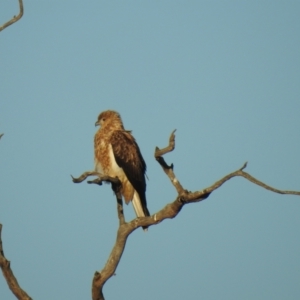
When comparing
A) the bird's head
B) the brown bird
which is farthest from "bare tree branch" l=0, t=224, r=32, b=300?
the bird's head

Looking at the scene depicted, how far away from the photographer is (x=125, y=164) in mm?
11219

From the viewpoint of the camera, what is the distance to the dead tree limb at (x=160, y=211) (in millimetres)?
7703

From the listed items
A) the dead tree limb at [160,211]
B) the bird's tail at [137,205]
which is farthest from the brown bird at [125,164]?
the dead tree limb at [160,211]

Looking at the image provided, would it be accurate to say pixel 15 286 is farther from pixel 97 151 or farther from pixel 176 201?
pixel 97 151

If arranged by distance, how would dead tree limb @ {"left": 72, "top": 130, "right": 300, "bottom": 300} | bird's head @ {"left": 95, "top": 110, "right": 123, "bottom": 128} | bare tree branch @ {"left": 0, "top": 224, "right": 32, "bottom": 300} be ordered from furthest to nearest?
bird's head @ {"left": 95, "top": 110, "right": 123, "bottom": 128}, bare tree branch @ {"left": 0, "top": 224, "right": 32, "bottom": 300}, dead tree limb @ {"left": 72, "top": 130, "right": 300, "bottom": 300}

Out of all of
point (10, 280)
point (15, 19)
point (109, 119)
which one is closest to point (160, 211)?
point (10, 280)

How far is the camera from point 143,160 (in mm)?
11461

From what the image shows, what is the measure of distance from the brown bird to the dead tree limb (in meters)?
2.20

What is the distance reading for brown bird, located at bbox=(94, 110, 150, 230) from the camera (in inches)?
440

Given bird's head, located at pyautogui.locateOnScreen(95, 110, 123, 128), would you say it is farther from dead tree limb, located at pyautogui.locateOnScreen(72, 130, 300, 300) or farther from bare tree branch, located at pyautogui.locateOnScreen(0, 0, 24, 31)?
bare tree branch, located at pyautogui.locateOnScreen(0, 0, 24, 31)

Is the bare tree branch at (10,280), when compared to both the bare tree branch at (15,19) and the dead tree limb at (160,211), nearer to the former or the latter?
the dead tree limb at (160,211)

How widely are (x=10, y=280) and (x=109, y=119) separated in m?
4.19

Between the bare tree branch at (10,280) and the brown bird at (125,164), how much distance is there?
3.09 metres

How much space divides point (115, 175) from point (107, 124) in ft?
3.21
